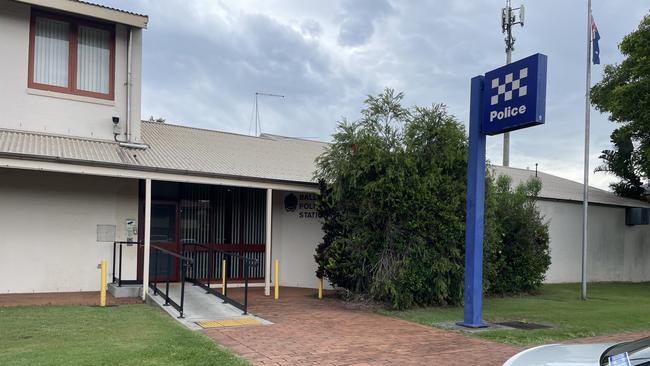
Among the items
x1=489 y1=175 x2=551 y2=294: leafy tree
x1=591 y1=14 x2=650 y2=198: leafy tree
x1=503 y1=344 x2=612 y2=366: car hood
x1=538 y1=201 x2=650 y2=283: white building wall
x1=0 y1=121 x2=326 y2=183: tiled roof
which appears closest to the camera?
x1=503 y1=344 x2=612 y2=366: car hood

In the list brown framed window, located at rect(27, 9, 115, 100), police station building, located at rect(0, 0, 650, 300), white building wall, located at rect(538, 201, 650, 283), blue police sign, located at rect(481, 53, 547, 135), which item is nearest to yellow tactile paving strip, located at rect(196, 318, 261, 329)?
police station building, located at rect(0, 0, 650, 300)

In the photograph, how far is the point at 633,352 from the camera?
330cm

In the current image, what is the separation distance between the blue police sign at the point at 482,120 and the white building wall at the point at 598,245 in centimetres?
1036

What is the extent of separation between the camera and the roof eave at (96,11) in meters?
12.1

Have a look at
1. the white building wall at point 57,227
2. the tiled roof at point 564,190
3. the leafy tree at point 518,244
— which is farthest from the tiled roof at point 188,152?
the tiled roof at point 564,190

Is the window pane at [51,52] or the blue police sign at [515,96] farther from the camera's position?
the window pane at [51,52]

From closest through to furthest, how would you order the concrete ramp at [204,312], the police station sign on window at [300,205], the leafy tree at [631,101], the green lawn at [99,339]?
the green lawn at [99,339], the concrete ramp at [204,312], the police station sign on window at [300,205], the leafy tree at [631,101]

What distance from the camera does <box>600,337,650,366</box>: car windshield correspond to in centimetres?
313

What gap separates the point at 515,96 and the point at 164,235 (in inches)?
349

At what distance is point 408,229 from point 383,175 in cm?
122

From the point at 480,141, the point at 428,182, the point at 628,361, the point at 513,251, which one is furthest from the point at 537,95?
the point at 513,251

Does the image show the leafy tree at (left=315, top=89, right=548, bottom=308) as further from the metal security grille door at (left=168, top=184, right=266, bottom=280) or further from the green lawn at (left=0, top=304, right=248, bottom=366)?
the green lawn at (left=0, top=304, right=248, bottom=366)

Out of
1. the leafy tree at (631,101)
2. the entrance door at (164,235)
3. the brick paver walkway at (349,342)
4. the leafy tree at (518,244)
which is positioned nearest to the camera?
the brick paver walkway at (349,342)

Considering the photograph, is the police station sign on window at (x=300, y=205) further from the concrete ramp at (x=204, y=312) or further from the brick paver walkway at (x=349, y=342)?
the brick paver walkway at (x=349, y=342)
